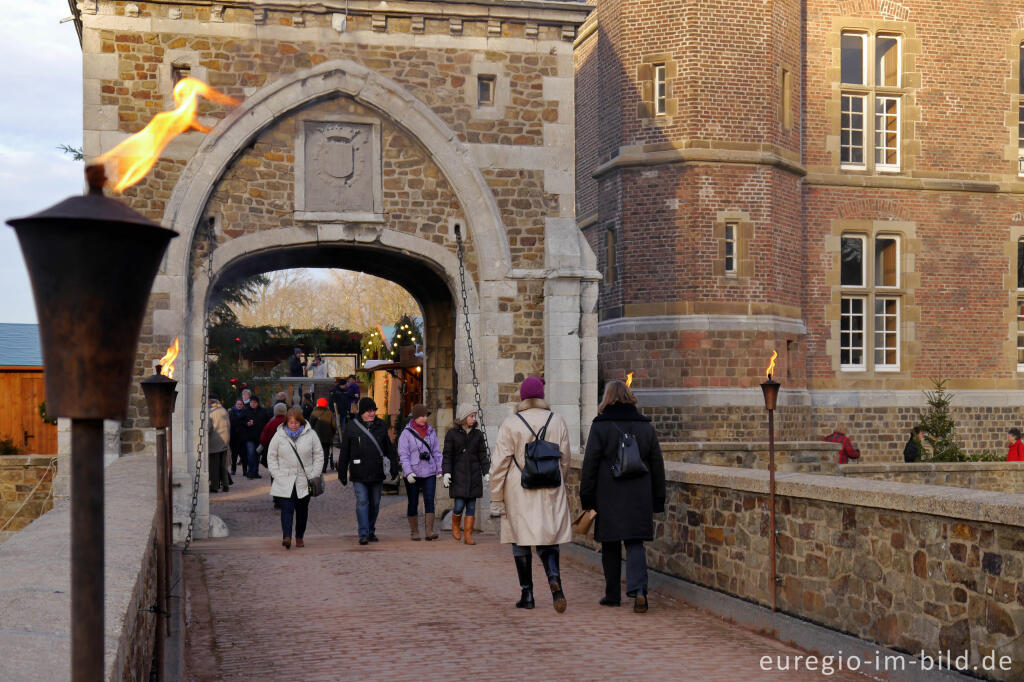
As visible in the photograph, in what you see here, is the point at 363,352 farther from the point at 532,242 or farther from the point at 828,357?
the point at 532,242

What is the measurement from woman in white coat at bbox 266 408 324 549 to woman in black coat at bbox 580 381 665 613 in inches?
194

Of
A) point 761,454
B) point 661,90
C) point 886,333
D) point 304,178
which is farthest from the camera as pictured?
point 886,333

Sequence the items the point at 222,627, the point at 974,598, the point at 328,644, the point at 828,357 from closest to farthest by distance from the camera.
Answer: the point at 974,598
the point at 328,644
the point at 222,627
the point at 828,357

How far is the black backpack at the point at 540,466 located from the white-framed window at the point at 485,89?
26.6 feet

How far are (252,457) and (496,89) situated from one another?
11.5 metres

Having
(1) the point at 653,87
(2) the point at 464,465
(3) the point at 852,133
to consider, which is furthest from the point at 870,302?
(2) the point at 464,465

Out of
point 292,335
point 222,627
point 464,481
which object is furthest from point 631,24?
point 292,335

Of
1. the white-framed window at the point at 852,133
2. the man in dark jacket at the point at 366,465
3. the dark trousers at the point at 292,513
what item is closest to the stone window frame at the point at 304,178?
the man in dark jacket at the point at 366,465

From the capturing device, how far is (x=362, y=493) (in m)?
13.7

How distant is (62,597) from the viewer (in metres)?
4.58

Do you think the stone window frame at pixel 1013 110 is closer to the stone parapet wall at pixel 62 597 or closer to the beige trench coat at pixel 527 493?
the beige trench coat at pixel 527 493

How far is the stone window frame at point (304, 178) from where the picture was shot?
1558 cm

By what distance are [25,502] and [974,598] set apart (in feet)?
44.1

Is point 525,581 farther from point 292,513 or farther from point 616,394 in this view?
point 292,513
